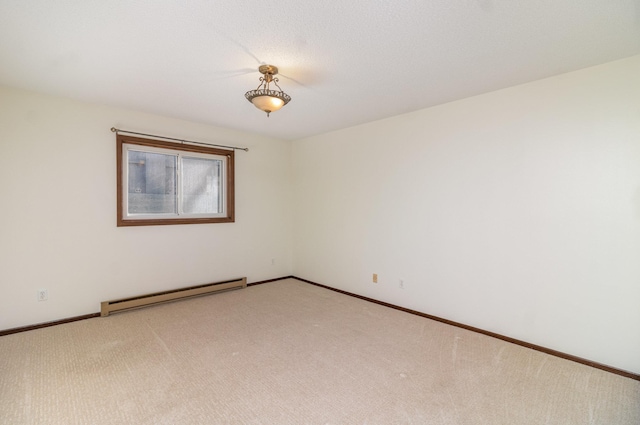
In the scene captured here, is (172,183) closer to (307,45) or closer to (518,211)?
(307,45)

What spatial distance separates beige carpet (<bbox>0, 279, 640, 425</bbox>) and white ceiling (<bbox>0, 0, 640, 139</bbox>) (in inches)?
93.6

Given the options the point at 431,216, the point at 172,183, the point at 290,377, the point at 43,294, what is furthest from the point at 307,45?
the point at 43,294

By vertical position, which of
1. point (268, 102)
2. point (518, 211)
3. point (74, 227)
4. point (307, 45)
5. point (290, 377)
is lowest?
point (290, 377)

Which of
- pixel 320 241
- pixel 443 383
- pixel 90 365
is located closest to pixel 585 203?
pixel 443 383

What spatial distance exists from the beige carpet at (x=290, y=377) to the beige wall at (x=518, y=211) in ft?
1.13

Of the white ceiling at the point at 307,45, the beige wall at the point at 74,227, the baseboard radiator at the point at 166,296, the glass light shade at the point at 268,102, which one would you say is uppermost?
the white ceiling at the point at 307,45

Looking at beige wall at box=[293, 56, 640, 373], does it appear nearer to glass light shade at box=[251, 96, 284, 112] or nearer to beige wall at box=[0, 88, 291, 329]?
glass light shade at box=[251, 96, 284, 112]

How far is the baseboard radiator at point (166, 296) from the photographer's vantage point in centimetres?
343

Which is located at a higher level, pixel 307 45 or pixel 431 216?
pixel 307 45

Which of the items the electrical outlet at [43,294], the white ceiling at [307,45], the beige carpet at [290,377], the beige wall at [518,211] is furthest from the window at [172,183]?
the beige wall at [518,211]

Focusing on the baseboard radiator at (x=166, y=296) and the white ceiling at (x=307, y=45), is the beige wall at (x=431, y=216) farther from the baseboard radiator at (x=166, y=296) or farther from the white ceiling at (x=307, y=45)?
the white ceiling at (x=307, y=45)

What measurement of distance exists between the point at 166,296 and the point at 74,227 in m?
1.28

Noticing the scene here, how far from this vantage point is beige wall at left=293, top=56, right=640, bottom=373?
91.6 inches

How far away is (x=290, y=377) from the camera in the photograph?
2.22m
